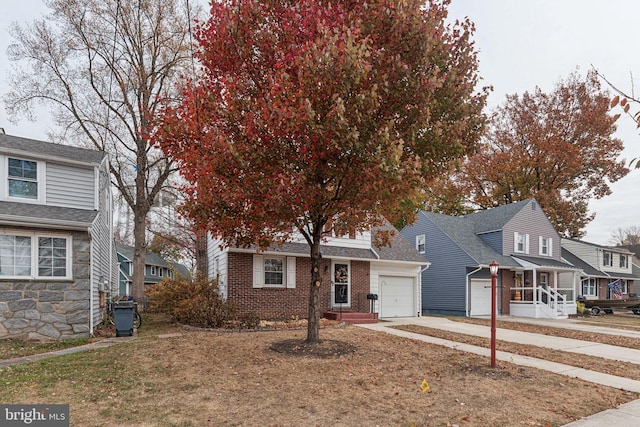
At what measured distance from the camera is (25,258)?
10430mm

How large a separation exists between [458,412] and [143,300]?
1890cm

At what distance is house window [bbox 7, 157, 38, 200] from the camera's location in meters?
11.2

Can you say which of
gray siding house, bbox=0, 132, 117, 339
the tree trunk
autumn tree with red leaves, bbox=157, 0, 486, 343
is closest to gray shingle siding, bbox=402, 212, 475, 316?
the tree trunk

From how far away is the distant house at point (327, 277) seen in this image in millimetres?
14613

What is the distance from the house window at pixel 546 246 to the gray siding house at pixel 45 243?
25.5m

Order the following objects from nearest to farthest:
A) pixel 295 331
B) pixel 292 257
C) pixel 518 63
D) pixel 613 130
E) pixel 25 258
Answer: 1. pixel 25 258
2. pixel 295 331
3. pixel 518 63
4. pixel 292 257
5. pixel 613 130

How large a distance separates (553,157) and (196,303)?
32.1 meters

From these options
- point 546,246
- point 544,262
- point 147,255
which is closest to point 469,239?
point 544,262

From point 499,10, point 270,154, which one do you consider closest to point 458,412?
point 270,154

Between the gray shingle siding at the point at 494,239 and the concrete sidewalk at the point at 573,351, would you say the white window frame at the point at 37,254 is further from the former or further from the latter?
the gray shingle siding at the point at 494,239

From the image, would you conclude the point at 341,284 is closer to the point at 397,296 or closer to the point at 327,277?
the point at 327,277

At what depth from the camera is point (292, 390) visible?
6027 millimetres

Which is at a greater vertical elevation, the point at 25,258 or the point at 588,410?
the point at 25,258

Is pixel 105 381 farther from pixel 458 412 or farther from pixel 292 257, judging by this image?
pixel 292 257
